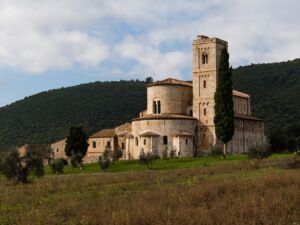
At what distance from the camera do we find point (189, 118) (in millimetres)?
65375

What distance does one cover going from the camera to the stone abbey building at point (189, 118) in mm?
63750

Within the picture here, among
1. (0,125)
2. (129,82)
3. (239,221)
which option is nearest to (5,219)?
(239,221)

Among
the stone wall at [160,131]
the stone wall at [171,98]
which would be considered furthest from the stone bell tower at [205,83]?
the stone wall at [171,98]

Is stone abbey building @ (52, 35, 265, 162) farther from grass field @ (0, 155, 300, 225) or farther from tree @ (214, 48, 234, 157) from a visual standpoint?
grass field @ (0, 155, 300, 225)

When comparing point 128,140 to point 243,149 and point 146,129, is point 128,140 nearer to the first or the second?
point 146,129

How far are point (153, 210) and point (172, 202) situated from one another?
78.1 inches

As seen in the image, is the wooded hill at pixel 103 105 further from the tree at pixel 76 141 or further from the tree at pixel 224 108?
the tree at pixel 224 108

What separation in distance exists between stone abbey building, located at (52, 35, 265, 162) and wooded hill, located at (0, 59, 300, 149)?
72.2 ft

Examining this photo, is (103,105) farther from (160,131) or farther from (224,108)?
(224,108)

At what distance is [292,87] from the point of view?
9925 cm

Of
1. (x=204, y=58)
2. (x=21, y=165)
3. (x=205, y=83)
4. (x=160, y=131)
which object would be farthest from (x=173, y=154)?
(x=21, y=165)

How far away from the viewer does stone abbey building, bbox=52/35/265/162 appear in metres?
63.8

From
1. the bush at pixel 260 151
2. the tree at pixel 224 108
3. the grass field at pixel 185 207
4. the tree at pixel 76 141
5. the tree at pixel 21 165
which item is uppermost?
the tree at pixel 224 108

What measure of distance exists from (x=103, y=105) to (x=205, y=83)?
45.8 metres
